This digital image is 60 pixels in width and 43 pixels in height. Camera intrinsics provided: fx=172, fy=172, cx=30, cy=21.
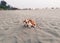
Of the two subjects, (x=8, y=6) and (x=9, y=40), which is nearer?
(x=9, y=40)

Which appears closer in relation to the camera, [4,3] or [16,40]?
[16,40]

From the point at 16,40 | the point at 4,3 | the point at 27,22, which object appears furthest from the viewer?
the point at 4,3

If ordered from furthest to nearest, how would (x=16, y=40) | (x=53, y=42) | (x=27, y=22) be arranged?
(x=27, y=22) → (x=16, y=40) → (x=53, y=42)

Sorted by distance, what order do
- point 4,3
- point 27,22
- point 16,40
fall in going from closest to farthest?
point 16,40, point 27,22, point 4,3

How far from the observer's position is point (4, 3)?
32156 millimetres

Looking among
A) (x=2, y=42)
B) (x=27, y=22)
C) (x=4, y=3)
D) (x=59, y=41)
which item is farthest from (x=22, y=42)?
(x=4, y=3)

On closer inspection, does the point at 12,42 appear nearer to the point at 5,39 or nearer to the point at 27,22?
the point at 5,39

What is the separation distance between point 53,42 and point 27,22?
1728mm

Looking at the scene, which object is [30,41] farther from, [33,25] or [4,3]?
[4,3]

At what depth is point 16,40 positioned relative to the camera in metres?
3.46

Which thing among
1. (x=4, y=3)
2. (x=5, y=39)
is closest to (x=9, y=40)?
(x=5, y=39)

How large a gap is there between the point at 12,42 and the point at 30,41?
0.35m

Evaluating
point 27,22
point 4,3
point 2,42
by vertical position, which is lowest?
point 2,42

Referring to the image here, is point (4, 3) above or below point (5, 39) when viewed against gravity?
above
